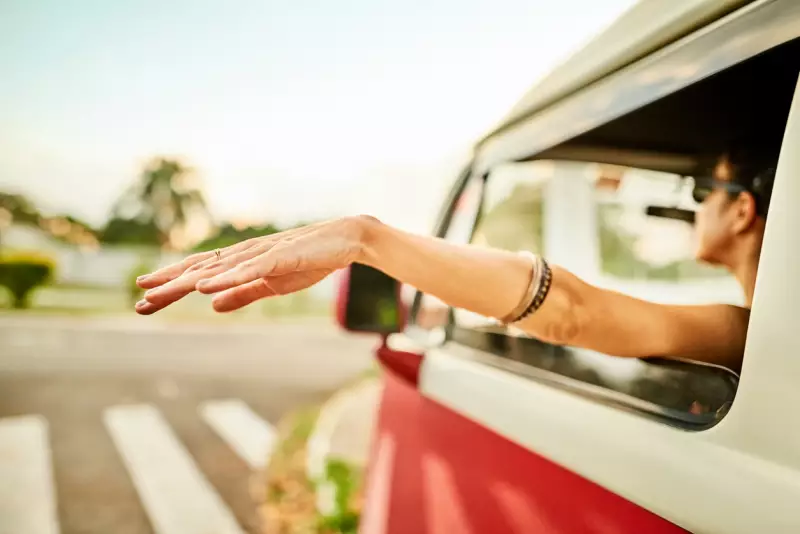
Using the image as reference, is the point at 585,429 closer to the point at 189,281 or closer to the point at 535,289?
the point at 535,289

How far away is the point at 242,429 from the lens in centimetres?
624

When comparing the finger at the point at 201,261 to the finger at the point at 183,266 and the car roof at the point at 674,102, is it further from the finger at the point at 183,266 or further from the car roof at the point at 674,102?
the car roof at the point at 674,102

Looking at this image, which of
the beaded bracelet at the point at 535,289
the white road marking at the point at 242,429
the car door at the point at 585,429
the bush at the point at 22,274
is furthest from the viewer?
the bush at the point at 22,274

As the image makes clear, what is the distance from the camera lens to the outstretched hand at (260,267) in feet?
3.10

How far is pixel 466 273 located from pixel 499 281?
8cm

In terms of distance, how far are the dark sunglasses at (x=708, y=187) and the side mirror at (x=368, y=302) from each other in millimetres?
909

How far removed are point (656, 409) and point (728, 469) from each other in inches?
10.3

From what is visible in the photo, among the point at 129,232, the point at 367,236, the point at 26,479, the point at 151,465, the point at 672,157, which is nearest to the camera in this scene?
the point at 367,236

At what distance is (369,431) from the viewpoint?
19.4 feet

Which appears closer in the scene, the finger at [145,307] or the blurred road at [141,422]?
the finger at [145,307]

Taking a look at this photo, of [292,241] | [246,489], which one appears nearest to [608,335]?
[292,241]

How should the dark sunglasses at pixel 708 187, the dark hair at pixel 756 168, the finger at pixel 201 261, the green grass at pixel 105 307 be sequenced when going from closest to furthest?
the finger at pixel 201 261
the dark hair at pixel 756 168
the dark sunglasses at pixel 708 187
the green grass at pixel 105 307

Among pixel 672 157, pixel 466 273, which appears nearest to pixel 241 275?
pixel 466 273

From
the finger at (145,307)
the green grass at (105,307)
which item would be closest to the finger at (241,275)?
the finger at (145,307)
